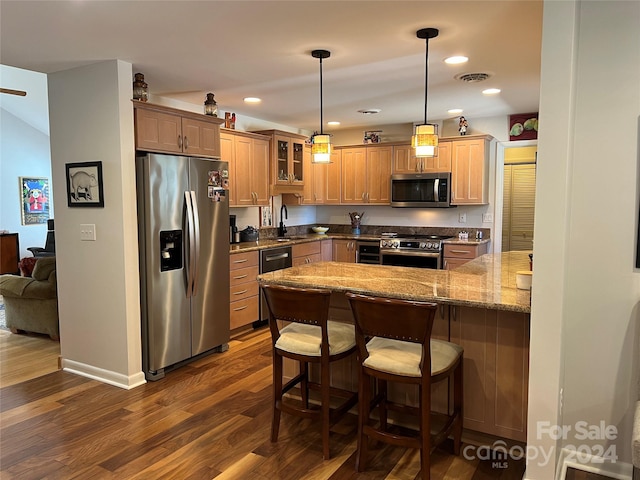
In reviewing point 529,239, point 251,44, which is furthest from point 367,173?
point 251,44

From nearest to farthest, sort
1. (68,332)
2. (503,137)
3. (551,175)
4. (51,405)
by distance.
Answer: (551,175), (51,405), (68,332), (503,137)

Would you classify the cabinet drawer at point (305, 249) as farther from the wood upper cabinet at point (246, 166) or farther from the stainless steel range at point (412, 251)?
the stainless steel range at point (412, 251)

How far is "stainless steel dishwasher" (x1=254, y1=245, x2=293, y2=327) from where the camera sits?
5113 mm

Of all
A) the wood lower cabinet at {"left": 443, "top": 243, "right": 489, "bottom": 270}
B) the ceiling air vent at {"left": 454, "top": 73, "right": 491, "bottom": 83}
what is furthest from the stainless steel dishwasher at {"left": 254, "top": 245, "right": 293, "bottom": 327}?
the ceiling air vent at {"left": 454, "top": 73, "right": 491, "bottom": 83}

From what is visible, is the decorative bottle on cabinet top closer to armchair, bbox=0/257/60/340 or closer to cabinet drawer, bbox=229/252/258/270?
cabinet drawer, bbox=229/252/258/270

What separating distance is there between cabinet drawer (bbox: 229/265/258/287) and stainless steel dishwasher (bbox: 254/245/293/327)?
0.48ft

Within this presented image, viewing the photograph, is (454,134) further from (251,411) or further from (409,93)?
(251,411)

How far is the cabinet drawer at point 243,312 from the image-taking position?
4.71m

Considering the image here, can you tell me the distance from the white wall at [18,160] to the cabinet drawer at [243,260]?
18.4ft

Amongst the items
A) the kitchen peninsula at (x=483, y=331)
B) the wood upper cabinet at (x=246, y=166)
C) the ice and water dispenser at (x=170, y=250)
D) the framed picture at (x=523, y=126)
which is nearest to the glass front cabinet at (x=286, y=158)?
the wood upper cabinet at (x=246, y=166)

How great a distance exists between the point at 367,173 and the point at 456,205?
130 cm

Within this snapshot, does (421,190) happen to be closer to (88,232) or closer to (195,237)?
(195,237)

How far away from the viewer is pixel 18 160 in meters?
8.62

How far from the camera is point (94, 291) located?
3715mm
